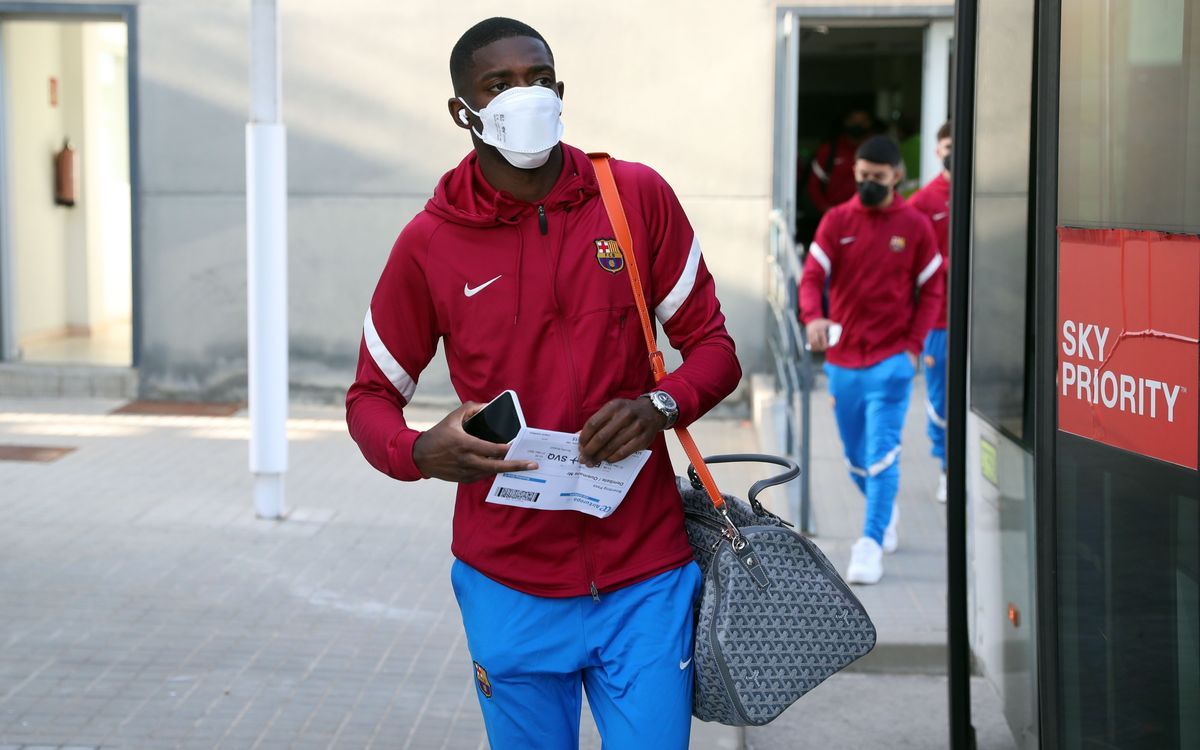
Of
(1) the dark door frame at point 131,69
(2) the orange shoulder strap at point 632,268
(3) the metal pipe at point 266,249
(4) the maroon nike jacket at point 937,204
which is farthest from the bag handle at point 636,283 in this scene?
(1) the dark door frame at point 131,69

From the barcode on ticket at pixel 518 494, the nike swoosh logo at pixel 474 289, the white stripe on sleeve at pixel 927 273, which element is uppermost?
the nike swoosh logo at pixel 474 289

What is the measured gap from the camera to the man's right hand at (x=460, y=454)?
2.54 m

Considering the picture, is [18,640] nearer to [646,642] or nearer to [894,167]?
[646,642]

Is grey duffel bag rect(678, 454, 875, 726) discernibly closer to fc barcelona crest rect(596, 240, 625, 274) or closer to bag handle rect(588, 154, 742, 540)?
bag handle rect(588, 154, 742, 540)

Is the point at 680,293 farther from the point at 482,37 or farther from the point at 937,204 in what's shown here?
the point at 937,204

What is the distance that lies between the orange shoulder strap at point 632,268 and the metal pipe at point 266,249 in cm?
467

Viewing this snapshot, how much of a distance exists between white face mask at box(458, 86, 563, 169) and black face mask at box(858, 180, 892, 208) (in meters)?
4.18

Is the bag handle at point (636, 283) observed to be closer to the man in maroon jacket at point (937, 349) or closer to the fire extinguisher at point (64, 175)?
the man in maroon jacket at point (937, 349)

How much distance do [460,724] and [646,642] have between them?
2406 millimetres

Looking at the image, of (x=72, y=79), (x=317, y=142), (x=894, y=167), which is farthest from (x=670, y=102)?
(x=72, y=79)

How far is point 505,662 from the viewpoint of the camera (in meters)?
2.76

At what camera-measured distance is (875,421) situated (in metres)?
6.63

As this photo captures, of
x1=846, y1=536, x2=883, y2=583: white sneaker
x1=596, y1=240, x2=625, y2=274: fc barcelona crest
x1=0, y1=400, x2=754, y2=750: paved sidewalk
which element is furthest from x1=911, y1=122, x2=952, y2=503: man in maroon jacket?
x1=596, y1=240, x2=625, y2=274: fc barcelona crest

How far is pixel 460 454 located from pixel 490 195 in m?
0.53
